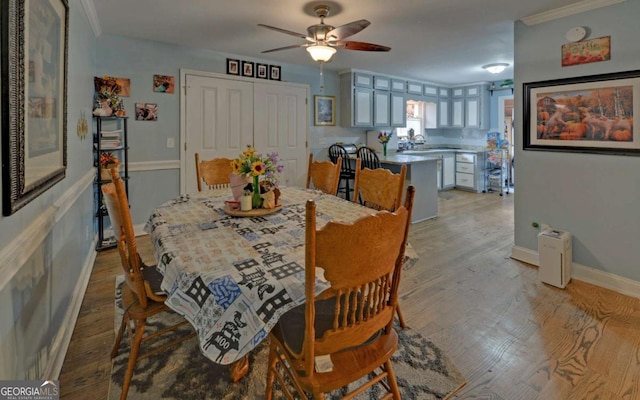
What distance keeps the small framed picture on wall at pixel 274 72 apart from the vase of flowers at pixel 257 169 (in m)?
3.32

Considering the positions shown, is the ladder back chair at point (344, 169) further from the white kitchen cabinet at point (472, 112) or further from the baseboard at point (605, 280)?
the white kitchen cabinet at point (472, 112)

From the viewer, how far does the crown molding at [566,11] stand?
259 cm

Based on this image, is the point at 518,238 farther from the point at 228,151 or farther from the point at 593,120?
the point at 228,151

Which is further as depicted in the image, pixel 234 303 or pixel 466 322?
pixel 466 322

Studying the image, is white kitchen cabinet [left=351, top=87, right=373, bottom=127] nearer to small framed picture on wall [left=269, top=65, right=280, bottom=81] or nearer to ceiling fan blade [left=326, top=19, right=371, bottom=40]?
small framed picture on wall [left=269, top=65, right=280, bottom=81]

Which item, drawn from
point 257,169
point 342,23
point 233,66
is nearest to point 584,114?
point 342,23

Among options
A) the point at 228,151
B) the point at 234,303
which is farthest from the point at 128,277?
the point at 228,151

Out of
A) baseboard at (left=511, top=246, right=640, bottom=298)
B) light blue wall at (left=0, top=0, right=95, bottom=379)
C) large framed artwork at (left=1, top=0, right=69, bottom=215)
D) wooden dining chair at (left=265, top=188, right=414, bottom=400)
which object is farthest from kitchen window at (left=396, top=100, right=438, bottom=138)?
wooden dining chair at (left=265, top=188, right=414, bottom=400)

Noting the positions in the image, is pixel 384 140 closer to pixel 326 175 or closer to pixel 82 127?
pixel 326 175

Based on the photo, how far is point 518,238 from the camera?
10.7 feet

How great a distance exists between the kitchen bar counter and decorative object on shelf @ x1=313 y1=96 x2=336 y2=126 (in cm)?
146

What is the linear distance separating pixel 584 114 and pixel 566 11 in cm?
86

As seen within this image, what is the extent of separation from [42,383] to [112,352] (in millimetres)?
657

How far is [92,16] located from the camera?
3.08 metres
